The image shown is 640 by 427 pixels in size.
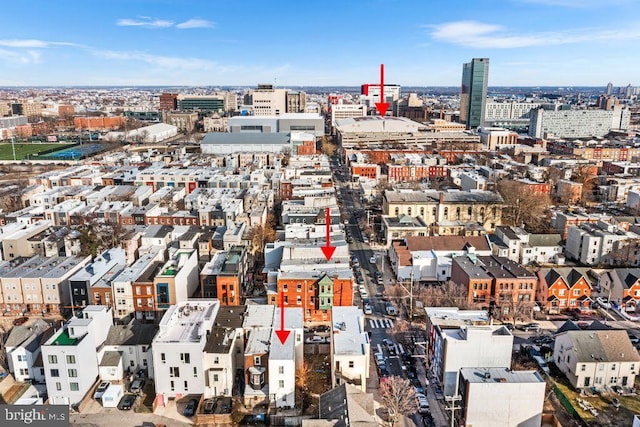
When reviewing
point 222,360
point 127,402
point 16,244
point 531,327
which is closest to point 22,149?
point 16,244

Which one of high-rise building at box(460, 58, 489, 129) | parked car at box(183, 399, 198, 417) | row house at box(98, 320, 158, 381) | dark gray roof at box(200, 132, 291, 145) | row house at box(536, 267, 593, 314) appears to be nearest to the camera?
parked car at box(183, 399, 198, 417)

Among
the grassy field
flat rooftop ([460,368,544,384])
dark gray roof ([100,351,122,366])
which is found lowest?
dark gray roof ([100,351,122,366])

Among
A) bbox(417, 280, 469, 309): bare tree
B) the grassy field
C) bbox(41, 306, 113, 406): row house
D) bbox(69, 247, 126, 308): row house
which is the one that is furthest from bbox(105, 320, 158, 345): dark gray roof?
the grassy field

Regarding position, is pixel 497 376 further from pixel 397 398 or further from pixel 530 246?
pixel 530 246

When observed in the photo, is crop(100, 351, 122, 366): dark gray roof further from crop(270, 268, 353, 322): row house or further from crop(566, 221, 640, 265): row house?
crop(566, 221, 640, 265): row house

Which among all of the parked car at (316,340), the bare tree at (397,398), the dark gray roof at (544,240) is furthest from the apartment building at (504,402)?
the dark gray roof at (544,240)

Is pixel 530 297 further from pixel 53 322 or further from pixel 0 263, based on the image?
pixel 0 263

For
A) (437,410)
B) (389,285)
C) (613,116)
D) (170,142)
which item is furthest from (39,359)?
(613,116)
